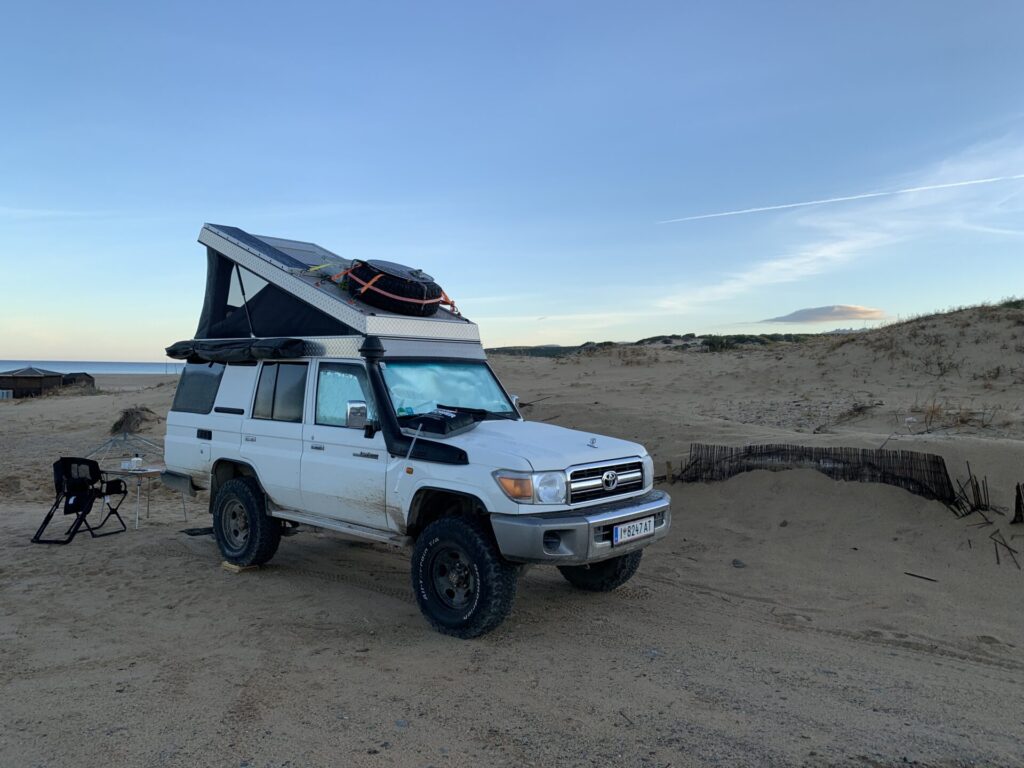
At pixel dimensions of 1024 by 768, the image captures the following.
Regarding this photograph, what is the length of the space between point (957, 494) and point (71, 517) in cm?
1100

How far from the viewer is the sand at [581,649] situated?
4.19 meters

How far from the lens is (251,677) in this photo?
5.11 m

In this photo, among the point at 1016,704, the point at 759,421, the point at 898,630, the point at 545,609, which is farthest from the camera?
the point at 759,421

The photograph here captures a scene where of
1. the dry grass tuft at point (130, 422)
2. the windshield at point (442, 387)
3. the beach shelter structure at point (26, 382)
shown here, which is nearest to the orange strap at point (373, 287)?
the windshield at point (442, 387)

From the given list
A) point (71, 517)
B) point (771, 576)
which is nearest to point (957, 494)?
point (771, 576)

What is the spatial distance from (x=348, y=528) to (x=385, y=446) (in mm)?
950

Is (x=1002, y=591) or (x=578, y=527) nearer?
(x=578, y=527)

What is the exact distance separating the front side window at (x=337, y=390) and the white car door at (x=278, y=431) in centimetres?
24

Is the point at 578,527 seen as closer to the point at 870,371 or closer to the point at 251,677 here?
the point at 251,677

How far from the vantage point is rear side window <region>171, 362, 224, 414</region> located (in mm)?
A: 8281

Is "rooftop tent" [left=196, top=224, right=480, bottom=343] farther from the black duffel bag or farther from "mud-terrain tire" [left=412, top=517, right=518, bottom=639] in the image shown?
"mud-terrain tire" [left=412, top=517, right=518, bottom=639]

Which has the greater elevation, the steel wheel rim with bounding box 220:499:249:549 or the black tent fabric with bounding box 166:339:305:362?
the black tent fabric with bounding box 166:339:305:362

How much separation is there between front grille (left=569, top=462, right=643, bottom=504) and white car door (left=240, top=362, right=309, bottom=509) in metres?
2.75

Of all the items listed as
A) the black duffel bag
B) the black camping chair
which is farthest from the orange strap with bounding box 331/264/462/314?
the black camping chair
